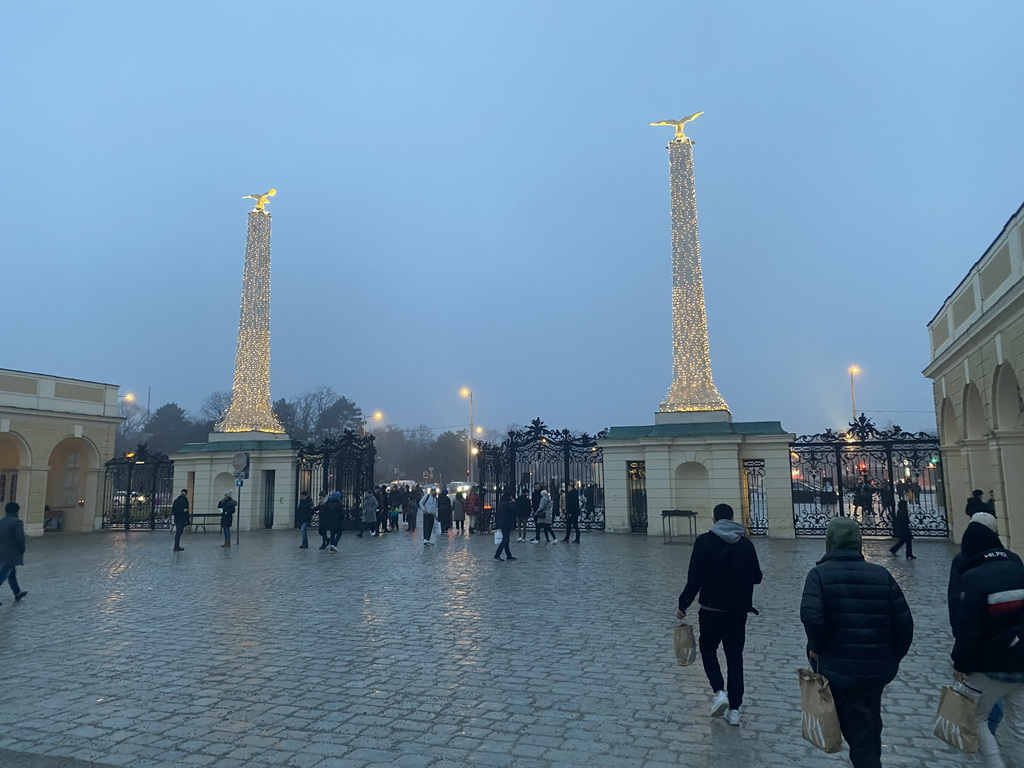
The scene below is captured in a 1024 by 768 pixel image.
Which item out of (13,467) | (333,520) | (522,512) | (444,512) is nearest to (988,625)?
(333,520)

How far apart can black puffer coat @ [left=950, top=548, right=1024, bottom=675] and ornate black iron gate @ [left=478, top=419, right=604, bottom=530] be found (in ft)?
67.8

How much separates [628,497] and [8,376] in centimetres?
2500

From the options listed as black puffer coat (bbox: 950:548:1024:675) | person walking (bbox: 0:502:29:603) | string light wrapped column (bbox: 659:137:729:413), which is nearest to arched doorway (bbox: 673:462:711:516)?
string light wrapped column (bbox: 659:137:729:413)

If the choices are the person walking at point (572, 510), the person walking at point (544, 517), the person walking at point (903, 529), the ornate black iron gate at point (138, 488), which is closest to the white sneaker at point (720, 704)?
the person walking at point (903, 529)

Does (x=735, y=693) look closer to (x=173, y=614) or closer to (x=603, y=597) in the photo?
(x=603, y=597)

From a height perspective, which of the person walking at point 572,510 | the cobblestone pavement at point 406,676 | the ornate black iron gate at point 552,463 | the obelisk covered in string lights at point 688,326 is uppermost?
the obelisk covered in string lights at point 688,326

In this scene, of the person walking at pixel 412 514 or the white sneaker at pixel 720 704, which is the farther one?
the person walking at pixel 412 514

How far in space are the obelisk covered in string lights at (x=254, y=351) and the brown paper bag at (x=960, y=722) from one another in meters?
29.3

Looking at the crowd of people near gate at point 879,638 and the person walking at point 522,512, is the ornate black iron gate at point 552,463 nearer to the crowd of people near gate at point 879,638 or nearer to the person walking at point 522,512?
the person walking at point 522,512

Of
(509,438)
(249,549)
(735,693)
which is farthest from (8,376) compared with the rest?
(735,693)

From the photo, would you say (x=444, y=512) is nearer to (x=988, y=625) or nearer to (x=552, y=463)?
(x=552, y=463)

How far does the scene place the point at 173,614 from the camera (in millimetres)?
10328

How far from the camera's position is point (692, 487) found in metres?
23.3

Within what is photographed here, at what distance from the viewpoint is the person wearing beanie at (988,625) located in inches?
176
